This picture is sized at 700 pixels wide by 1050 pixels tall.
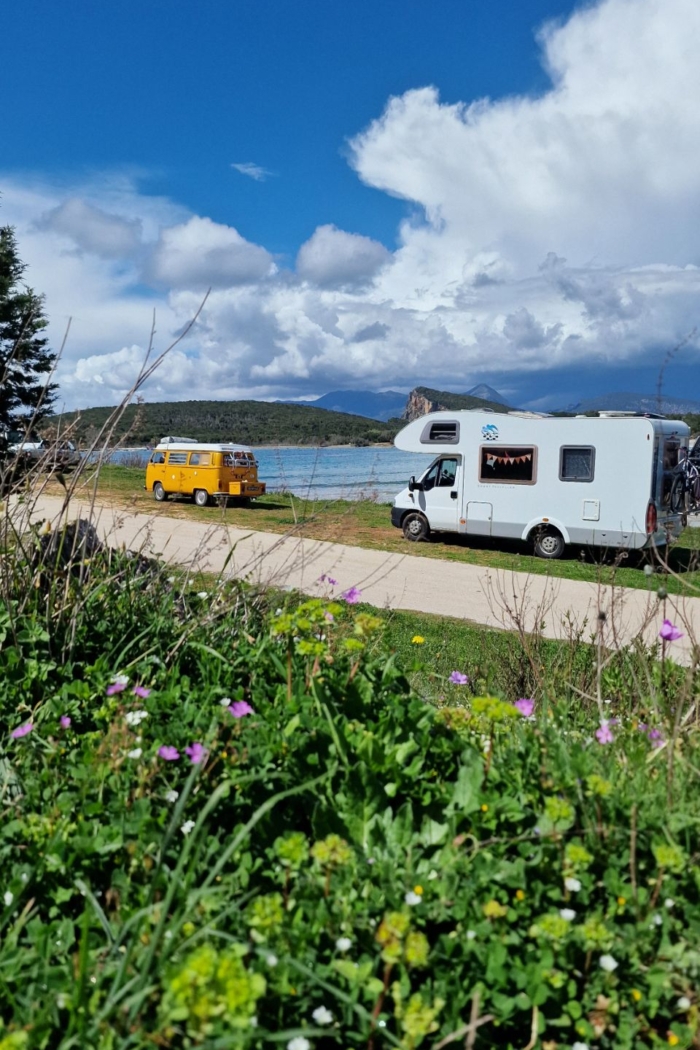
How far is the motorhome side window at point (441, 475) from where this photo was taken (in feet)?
59.5

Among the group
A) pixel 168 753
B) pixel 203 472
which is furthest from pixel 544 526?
pixel 168 753

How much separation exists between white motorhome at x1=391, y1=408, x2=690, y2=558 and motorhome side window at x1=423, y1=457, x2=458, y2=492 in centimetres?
2

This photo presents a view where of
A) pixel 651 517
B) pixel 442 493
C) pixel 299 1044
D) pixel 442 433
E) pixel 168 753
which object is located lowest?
pixel 299 1044

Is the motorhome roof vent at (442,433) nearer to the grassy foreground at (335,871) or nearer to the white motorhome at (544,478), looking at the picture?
the white motorhome at (544,478)

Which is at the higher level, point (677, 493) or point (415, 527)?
point (677, 493)

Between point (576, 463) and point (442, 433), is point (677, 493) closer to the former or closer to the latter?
point (576, 463)

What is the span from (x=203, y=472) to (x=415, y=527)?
10914 mm

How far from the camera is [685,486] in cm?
1633

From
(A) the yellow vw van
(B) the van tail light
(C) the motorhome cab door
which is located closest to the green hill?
(A) the yellow vw van

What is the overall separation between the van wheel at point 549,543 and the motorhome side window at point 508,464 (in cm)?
105

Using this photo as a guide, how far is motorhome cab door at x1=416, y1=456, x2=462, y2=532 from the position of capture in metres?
18.0

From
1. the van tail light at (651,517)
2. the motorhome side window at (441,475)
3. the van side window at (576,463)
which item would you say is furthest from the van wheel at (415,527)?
the van tail light at (651,517)

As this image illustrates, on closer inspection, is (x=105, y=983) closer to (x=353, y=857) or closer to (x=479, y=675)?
(x=353, y=857)

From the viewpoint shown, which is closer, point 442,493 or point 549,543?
point 549,543
